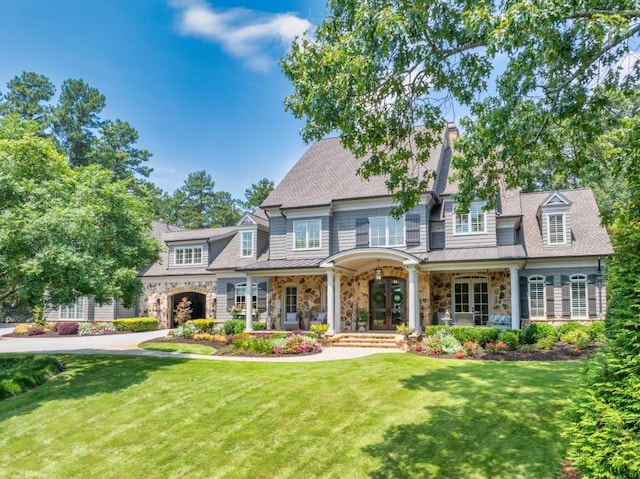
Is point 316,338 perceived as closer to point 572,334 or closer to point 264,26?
point 572,334

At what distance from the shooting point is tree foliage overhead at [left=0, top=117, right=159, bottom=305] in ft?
31.7

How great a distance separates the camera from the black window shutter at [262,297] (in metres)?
21.2

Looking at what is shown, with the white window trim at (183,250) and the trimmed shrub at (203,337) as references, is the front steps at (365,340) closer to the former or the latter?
the trimmed shrub at (203,337)

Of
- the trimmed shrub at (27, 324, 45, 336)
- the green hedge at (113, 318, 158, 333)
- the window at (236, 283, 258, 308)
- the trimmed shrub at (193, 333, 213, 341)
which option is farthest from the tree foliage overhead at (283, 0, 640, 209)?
the trimmed shrub at (27, 324, 45, 336)

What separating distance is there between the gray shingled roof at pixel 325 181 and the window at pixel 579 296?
7406 mm

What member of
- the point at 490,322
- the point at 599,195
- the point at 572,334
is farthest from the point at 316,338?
the point at 599,195

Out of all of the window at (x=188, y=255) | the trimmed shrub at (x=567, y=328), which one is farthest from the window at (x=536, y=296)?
the window at (x=188, y=255)

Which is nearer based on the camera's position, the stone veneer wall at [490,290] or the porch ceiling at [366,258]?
the porch ceiling at [366,258]

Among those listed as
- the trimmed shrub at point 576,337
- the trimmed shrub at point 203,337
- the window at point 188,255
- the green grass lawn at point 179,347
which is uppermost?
the window at point 188,255

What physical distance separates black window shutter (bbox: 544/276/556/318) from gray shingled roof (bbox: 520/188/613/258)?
109 cm

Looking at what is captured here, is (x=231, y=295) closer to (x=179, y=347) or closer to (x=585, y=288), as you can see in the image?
(x=179, y=347)

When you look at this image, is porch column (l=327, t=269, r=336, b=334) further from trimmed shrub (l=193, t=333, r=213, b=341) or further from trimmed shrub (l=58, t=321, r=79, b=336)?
trimmed shrub (l=58, t=321, r=79, b=336)

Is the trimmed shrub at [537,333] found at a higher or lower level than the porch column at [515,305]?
lower

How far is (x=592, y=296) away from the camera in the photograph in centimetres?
1708
